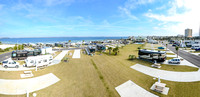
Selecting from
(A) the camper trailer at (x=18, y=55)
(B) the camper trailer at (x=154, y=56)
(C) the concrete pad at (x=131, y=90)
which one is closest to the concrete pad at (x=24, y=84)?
(C) the concrete pad at (x=131, y=90)

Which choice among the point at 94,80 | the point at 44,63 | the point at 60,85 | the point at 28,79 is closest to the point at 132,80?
the point at 94,80

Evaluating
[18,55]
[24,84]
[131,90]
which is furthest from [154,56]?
[18,55]

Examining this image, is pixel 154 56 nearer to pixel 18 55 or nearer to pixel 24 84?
pixel 24 84

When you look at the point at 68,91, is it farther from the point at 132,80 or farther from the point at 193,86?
the point at 193,86

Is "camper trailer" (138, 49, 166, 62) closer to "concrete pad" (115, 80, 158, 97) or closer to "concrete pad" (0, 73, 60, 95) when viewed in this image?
"concrete pad" (115, 80, 158, 97)

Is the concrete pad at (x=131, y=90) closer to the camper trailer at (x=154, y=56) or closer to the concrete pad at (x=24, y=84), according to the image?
the concrete pad at (x=24, y=84)

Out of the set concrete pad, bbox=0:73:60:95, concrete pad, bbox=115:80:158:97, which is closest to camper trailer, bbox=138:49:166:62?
concrete pad, bbox=115:80:158:97
